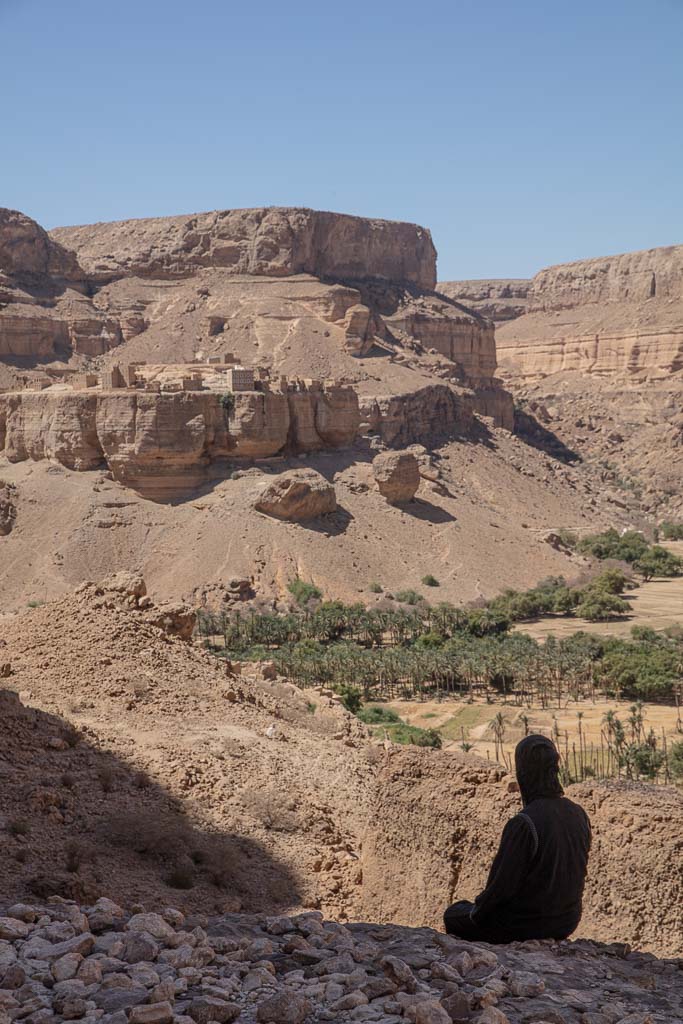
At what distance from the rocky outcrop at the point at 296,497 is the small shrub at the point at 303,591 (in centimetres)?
418

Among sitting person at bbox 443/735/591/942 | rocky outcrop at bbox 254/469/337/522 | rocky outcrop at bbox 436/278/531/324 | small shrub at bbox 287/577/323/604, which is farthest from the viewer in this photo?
rocky outcrop at bbox 436/278/531/324

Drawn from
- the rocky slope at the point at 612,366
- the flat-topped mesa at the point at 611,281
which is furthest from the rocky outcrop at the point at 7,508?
the flat-topped mesa at the point at 611,281

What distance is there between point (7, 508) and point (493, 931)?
44910 millimetres

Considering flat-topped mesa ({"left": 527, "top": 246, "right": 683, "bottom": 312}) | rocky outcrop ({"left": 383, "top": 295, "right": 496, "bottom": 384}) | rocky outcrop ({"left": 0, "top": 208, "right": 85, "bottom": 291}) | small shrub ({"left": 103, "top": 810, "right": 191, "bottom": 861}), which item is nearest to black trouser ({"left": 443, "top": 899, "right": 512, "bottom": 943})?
small shrub ({"left": 103, "top": 810, "right": 191, "bottom": 861})

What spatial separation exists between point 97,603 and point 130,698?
2.78m

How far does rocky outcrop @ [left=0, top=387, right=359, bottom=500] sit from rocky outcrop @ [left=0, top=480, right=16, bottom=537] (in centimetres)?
280

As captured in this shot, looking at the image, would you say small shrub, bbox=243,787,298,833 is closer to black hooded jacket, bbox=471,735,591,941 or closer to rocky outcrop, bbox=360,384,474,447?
black hooded jacket, bbox=471,735,591,941

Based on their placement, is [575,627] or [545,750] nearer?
[545,750]

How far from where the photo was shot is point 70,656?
16.8 metres

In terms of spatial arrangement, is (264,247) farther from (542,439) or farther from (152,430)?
(152,430)

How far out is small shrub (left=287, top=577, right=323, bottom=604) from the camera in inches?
1742

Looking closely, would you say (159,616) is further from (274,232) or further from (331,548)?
(274,232)

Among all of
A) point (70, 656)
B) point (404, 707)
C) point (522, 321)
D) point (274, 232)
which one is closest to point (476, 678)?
point (404, 707)

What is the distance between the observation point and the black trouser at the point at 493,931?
6.57 m
